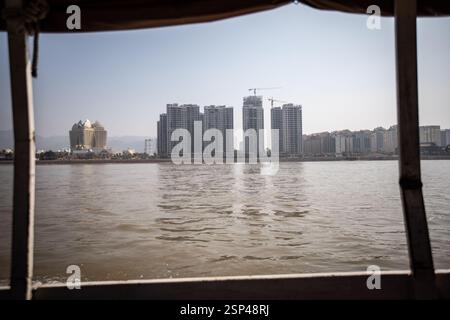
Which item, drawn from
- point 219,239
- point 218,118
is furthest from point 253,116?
point 219,239

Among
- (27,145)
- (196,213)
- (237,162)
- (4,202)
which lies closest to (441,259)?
(27,145)

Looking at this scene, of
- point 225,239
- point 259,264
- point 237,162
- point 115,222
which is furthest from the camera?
point 237,162

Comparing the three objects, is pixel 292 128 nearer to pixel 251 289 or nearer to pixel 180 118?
pixel 180 118

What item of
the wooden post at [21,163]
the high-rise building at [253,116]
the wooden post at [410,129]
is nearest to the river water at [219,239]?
the wooden post at [21,163]

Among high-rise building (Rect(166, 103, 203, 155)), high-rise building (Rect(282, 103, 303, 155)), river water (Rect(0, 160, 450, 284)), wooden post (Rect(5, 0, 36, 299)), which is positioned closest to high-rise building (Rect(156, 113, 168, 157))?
high-rise building (Rect(166, 103, 203, 155))
